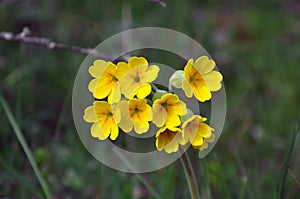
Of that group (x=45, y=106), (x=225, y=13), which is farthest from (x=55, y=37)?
(x=225, y=13)

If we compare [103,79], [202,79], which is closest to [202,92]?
[202,79]

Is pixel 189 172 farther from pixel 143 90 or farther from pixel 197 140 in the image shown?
pixel 143 90

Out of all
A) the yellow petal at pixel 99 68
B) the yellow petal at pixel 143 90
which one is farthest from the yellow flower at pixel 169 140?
the yellow petal at pixel 99 68

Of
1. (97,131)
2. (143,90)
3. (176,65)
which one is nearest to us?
(143,90)

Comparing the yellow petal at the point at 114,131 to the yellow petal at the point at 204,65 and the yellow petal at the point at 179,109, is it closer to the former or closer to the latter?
the yellow petal at the point at 179,109

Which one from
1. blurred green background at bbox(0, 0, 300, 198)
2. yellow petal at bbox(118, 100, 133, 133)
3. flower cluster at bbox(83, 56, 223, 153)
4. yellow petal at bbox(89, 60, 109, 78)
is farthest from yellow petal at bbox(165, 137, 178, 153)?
blurred green background at bbox(0, 0, 300, 198)

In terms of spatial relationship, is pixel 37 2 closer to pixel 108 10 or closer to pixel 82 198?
pixel 108 10
